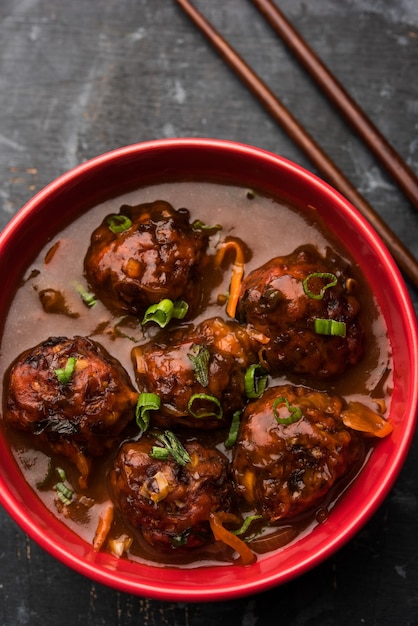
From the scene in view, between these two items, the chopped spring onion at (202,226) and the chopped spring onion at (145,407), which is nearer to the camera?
the chopped spring onion at (145,407)

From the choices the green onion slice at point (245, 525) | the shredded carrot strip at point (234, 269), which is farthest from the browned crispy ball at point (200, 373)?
the green onion slice at point (245, 525)

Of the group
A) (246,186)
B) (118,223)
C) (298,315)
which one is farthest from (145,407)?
(246,186)

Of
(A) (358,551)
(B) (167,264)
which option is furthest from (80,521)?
(A) (358,551)

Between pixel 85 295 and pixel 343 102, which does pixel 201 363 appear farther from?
pixel 343 102

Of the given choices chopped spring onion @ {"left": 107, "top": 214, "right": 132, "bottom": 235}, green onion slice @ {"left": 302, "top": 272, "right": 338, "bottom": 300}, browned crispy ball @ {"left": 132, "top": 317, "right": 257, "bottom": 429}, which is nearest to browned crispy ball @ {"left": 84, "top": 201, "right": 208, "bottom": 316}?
chopped spring onion @ {"left": 107, "top": 214, "right": 132, "bottom": 235}

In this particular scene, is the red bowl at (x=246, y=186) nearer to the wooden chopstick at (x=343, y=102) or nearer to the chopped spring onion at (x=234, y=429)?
the chopped spring onion at (x=234, y=429)

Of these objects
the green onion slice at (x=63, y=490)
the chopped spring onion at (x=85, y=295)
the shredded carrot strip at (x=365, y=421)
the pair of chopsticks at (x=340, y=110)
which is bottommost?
the green onion slice at (x=63, y=490)

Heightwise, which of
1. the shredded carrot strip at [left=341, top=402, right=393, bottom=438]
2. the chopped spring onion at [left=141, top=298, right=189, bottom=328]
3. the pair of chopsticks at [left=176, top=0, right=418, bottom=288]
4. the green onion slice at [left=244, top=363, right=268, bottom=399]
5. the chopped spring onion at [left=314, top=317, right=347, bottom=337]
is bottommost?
the shredded carrot strip at [left=341, top=402, right=393, bottom=438]

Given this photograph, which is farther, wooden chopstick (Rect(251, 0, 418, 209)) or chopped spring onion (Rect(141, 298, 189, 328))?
wooden chopstick (Rect(251, 0, 418, 209))

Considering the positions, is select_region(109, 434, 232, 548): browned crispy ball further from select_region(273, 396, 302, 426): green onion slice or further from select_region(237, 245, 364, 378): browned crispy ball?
select_region(237, 245, 364, 378): browned crispy ball
